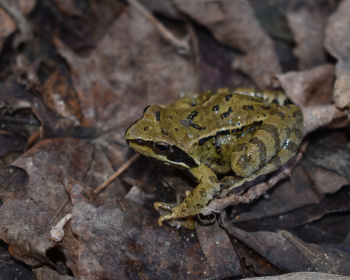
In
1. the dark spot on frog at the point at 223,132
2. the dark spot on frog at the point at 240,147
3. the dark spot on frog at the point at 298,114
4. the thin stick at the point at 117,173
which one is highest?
the dark spot on frog at the point at 223,132

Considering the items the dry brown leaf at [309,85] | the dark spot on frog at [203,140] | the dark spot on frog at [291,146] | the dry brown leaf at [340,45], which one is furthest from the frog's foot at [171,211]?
the dry brown leaf at [340,45]

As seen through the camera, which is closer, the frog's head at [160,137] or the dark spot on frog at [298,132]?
the frog's head at [160,137]

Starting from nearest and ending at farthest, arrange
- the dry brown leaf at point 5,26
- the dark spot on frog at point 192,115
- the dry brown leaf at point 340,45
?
the dark spot on frog at point 192,115 → the dry brown leaf at point 340,45 → the dry brown leaf at point 5,26

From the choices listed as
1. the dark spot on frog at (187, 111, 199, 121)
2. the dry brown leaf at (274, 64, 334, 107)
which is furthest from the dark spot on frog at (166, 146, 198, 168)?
the dry brown leaf at (274, 64, 334, 107)

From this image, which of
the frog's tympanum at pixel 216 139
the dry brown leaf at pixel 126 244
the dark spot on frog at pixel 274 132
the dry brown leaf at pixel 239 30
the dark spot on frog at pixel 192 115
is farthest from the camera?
the dry brown leaf at pixel 239 30

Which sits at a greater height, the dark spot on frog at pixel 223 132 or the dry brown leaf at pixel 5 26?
the dry brown leaf at pixel 5 26

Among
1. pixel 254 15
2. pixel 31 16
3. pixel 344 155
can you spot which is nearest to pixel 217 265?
pixel 344 155

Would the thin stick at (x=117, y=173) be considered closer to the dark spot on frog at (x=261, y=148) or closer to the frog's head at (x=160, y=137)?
the frog's head at (x=160, y=137)

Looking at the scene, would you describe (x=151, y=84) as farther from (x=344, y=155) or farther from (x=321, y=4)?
(x=321, y=4)
